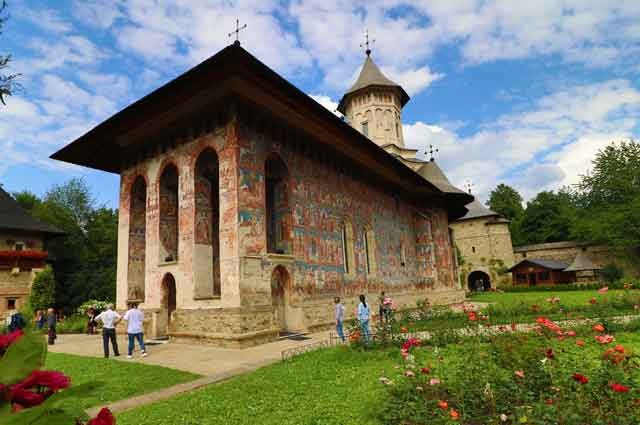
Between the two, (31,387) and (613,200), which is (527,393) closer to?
(31,387)

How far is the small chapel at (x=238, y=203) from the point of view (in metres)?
11.4

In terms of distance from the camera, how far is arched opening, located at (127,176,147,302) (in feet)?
49.1

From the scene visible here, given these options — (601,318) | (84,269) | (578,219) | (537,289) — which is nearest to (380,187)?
(601,318)

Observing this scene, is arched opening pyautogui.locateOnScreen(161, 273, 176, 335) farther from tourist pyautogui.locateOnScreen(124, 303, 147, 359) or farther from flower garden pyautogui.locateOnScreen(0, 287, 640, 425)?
flower garden pyautogui.locateOnScreen(0, 287, 640, 425)

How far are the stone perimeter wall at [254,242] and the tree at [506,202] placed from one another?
41259 millimetres

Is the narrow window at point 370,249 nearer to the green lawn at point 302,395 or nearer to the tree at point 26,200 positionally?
the green lawn at point 302,395

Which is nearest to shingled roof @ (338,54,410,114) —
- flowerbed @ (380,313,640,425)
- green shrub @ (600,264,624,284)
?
green shrub @ (600,264,624,284)

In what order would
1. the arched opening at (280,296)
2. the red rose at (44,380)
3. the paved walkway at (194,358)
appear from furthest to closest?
the arched opening at (280,296) < the paved walkway at (194,358) < the red rose at (44,380)

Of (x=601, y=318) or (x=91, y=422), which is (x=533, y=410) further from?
(x=601, y=318)

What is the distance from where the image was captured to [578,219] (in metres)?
38.8

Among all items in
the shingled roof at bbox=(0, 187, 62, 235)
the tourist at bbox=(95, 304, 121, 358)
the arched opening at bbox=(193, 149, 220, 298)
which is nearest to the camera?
the tourist at bbox=(95, 304, 121, 358)

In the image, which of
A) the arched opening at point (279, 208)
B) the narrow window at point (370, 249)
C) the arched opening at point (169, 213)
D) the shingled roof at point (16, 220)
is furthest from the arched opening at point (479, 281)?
the shingled roof at point (16, 220)

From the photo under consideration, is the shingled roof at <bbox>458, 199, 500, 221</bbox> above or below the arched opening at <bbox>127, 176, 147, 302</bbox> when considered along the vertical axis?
above

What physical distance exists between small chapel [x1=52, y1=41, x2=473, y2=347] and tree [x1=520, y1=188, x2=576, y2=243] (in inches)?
1384
